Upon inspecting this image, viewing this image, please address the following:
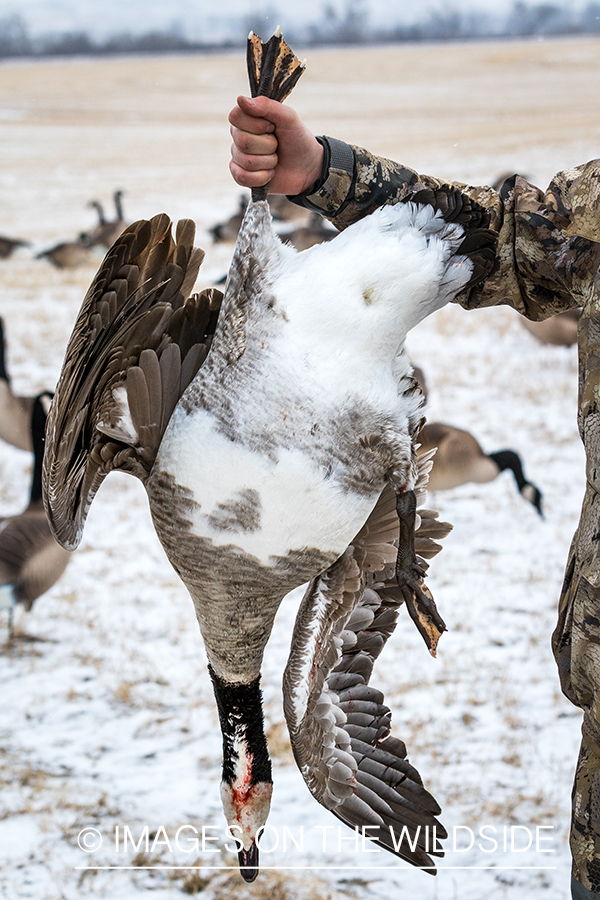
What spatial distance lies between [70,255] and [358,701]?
9.56 metres

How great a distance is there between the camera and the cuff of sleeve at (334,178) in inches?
72.0

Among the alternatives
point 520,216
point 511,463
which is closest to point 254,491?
point 520,216

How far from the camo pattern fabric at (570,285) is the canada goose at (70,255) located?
9715 mm

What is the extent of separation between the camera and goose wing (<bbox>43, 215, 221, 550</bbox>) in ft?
6.02

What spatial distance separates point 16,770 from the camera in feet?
12.3

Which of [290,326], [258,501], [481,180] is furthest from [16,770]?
[481,180]

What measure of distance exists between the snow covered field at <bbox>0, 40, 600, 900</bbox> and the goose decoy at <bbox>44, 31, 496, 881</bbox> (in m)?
1.81

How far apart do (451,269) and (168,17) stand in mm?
10515

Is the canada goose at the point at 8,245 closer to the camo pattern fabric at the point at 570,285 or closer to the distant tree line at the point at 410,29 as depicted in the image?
the distant tree line at the point at 410,29

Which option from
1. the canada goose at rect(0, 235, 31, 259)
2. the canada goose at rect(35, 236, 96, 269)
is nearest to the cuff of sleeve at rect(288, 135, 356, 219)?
the canada goose at rect(35, 236, 96, 269)

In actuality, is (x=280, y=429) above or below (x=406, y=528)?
above

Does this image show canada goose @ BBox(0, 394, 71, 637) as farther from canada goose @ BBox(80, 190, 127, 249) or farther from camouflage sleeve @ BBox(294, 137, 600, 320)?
canada goose @ BBox(80, 190, 127, 249)

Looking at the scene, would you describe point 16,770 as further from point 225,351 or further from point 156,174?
point 156,174

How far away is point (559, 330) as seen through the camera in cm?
816
